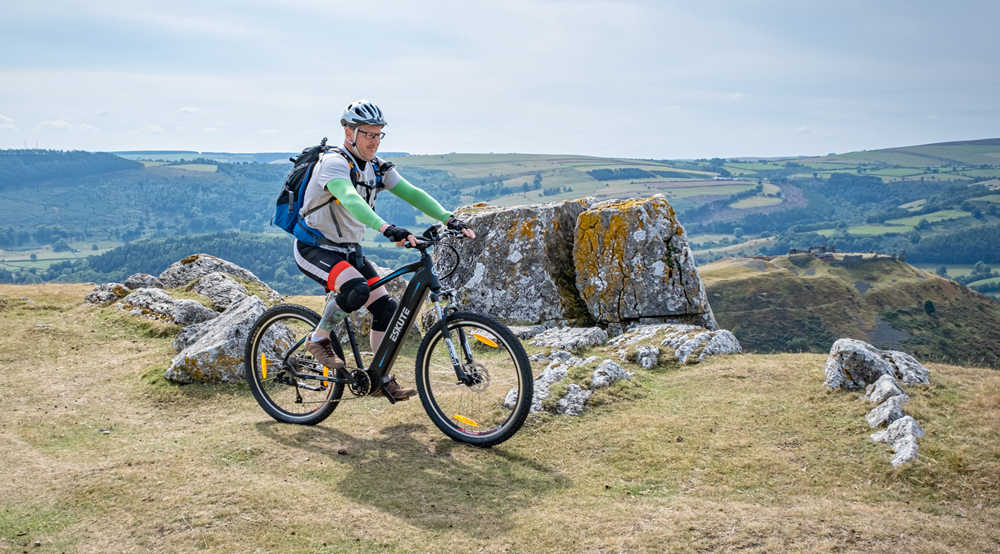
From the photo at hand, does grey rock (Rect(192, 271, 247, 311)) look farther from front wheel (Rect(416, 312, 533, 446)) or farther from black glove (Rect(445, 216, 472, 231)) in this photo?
black glove (Rect(445, 216, 472, 231))

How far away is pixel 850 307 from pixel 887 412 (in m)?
131

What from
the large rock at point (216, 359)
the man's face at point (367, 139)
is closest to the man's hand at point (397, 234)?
the man's face at point (367, 139)

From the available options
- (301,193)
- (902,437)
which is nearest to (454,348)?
(301,193)

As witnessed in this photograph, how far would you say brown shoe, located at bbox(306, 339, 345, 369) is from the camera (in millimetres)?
7859

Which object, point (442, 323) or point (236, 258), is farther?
point (236, 258)

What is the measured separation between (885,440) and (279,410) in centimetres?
709

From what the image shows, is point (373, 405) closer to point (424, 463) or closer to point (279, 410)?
point (279, 410)

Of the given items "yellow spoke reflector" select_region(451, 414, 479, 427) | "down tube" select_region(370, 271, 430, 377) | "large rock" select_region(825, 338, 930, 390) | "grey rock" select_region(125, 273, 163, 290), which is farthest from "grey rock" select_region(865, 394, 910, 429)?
→ "grey rock" select_region(125, 273, 163, 290)

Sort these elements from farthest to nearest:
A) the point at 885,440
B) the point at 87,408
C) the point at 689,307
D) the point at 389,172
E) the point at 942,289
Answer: the point at 942,289 < the point at 689,307 < the point at 87,408 < the point at 389,172 < the point at 885,440

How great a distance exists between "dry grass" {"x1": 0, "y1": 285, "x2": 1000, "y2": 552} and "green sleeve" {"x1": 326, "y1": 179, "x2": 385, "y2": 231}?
2.60 m

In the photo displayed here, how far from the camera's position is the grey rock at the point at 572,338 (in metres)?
11.7

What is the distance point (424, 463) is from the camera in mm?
6844

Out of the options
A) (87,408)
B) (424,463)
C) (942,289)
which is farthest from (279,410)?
(942,289)

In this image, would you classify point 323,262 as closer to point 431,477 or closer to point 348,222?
point 348,222
